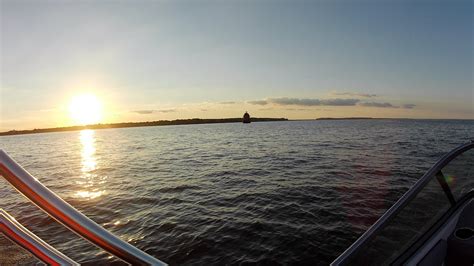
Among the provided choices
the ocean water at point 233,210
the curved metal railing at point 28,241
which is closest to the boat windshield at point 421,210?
the curved metal railing at point 28,241

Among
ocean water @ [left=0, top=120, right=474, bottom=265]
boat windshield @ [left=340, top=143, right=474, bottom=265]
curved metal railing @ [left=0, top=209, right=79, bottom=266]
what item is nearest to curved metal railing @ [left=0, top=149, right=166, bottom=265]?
curved metal railing @ [left=0, top=209, right=79, bottom=266]

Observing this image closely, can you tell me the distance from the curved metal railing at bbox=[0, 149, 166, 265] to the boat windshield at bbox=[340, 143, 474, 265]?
2.29 meters

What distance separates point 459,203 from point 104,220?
11.3 meters

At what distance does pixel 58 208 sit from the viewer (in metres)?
1.57

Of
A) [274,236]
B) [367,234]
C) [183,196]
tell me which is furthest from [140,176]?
[367,234]

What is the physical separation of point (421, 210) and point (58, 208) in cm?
423

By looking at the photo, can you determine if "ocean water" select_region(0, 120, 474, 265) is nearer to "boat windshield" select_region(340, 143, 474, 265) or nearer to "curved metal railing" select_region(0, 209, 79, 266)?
"boat windshield" select_region(340, 143, 474, 265)

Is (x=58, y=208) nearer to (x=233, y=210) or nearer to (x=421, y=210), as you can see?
(x=421, y=210)

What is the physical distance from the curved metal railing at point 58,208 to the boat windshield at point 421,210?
2.29 meters

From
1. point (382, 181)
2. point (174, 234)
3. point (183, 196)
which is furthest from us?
point (382, 181)

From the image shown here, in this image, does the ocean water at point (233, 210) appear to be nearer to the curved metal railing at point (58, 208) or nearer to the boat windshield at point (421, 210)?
the boat windshield at point (421, 210)

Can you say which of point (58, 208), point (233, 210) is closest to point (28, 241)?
point (58, 208)

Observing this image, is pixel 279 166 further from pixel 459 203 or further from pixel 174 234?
pixel 459 203

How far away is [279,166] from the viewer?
68.1ft
